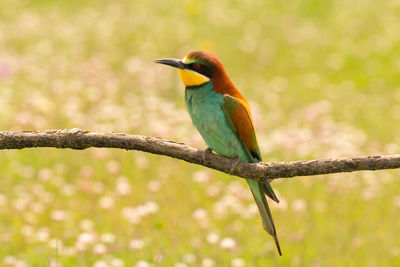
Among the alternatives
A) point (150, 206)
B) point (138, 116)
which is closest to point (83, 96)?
point (138, 116)

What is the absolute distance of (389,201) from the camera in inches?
195

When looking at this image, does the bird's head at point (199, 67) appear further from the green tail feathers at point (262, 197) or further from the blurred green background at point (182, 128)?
the blurred green background at point (182, 128)

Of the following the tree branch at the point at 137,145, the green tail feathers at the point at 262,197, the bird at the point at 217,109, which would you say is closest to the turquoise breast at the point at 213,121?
the bird at the point at 217,109

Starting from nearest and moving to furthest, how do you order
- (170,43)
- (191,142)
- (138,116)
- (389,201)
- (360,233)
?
(360,233), (389,201), (191,142), (138,116), (170,43)

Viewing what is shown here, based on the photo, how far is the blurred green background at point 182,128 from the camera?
403 centimetres

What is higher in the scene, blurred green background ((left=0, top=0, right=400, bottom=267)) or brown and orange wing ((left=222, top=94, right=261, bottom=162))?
brown and orange wing ((left=222, top=94, right=261, bottom=162))

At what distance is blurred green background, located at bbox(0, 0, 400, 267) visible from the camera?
403cm

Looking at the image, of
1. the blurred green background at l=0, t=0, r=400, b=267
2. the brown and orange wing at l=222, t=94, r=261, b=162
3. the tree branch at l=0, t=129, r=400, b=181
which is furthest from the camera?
the blurred green background at l=0, t=0, r=400, b=267

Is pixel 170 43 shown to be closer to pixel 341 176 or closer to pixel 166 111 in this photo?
pixel 166 111

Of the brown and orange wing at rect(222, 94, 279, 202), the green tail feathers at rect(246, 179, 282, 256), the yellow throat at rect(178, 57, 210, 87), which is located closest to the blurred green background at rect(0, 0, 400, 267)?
the green tail feathers at rect(246, 179, 282, 256)

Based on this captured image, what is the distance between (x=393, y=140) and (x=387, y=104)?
65.8 inches

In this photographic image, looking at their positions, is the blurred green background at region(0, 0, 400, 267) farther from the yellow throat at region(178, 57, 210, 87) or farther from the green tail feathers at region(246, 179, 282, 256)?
the yellow throat at region(178, 57, 210, 87)

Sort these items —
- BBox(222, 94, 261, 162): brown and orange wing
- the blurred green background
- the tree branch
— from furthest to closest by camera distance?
1. the blurred green background
2. BBox(222, 94, 261, 162): brown and orange wing
3. the tree branch

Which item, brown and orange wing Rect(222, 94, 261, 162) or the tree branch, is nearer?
the tree branch
